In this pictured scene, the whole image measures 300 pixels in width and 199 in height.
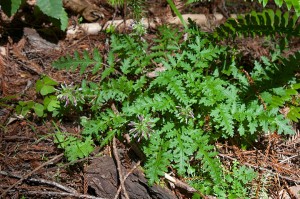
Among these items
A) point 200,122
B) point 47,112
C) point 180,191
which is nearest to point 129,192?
point 180,191

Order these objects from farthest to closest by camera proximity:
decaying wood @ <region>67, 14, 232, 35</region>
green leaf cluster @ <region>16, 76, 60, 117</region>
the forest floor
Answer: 1. decaying wood @ <region>67, 14, 232, 35</region>
2. green leaf cluster @ <region>16, 76, 60, 117</region>
3. the forest floor

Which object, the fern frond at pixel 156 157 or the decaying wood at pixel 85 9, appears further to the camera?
the decaying wood at pixel 85 9

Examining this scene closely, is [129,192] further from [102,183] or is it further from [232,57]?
[232,57]

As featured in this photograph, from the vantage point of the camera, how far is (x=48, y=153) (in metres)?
2.96

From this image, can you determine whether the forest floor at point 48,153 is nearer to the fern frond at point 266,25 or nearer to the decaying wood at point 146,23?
the decaying wood at point 146,23

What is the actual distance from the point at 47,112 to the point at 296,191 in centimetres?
240

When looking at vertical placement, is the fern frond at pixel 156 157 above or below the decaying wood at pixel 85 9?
below

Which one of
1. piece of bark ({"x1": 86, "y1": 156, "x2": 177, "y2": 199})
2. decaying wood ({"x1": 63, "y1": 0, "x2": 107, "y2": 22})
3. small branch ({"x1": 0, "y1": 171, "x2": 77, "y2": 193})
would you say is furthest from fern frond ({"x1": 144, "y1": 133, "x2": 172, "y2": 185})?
decaying wood ({"x1": 63, "y1": 0, "x2": 107, "y2": 22})

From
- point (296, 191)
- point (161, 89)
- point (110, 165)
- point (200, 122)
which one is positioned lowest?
point (296, 191)

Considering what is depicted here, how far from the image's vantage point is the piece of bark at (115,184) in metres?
2.73

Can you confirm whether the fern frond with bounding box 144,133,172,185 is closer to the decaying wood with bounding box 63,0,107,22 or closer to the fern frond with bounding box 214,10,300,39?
the fern frond with bounding box 214,10,300,39

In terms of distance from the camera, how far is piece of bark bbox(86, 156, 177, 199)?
8.95ft

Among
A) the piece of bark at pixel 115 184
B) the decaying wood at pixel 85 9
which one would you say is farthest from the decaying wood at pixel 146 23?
the piece of bark at pixel 115 184

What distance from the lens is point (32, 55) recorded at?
356 centimetres
